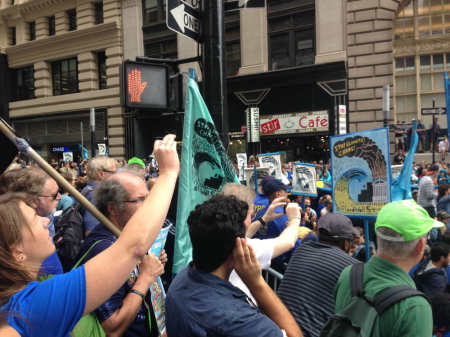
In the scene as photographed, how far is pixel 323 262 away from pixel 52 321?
181cm

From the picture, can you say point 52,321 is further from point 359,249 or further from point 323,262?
point 359,249

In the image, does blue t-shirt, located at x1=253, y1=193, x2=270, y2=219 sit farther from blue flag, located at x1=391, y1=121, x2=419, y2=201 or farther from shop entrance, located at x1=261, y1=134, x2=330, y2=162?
shop entrance, located at x1=261, y1=134, x2=330, y2=162

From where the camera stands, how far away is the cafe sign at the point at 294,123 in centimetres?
1869

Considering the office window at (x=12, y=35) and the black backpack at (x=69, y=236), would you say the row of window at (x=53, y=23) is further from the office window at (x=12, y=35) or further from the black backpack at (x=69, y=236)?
the black backpack at (x=69, y=236)

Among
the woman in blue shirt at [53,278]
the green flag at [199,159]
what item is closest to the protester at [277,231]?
the green flag at [199,159]

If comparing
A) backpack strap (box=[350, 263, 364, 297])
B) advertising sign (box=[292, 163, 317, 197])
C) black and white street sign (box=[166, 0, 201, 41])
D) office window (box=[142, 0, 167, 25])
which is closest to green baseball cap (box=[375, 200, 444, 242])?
backpack strap (box=[350, 263, 364, 297])

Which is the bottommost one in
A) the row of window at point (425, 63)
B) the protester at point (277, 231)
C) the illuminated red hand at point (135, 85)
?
the protester at point (277, 231)

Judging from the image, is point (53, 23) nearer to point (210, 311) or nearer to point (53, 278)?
point (210, 311)

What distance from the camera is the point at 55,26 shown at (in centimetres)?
2702

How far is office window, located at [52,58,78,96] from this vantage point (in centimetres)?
2683

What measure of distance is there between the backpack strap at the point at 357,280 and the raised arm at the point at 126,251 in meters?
1.11

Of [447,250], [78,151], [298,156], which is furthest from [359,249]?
[78,151]

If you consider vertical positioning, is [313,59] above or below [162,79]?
above

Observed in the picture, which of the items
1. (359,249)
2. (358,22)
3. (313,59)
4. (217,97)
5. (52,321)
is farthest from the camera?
(313,59)
